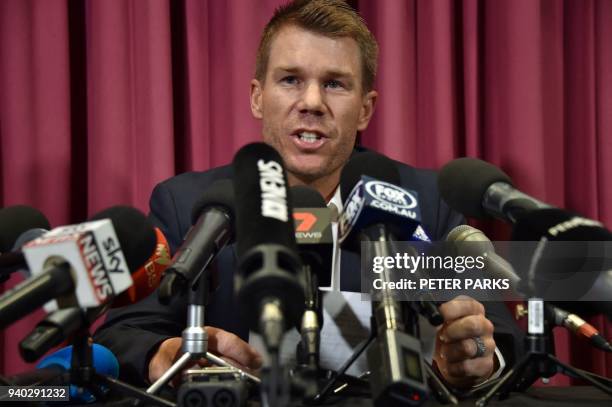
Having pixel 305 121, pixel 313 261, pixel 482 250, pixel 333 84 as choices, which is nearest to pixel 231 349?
pixel 313 261

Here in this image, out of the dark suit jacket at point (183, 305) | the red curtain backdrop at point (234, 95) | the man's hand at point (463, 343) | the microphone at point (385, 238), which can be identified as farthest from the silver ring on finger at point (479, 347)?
the red curtain backdrop at point (234, 95)

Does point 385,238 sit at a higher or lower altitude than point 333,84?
lower

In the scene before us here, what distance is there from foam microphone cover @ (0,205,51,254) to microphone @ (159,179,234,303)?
29 centimetres

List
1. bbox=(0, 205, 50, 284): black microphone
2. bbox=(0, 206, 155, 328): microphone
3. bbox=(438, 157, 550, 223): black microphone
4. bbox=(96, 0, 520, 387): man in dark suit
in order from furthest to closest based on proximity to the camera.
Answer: bbox=(96, 0, 520, 387): man in dark suit → bbox=(0, 205, 50, 284): black microphone → bbox=(438, 157, 550, 223): black microphone → bbox=(0, 206, 155, 328): microphone

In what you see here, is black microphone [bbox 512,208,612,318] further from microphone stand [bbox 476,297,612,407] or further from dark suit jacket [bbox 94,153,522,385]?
dark suit jacket [bbox 94,153,522,385]

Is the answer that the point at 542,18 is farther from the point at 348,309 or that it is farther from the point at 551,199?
the point at 348,309

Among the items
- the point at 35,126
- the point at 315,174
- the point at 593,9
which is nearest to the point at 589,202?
the point at 593,9

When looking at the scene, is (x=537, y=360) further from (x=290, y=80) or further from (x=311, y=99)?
(x=290, y=80)

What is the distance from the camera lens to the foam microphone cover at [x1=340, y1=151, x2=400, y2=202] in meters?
0.98

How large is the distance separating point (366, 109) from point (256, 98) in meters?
0.35

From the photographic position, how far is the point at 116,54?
79.8 inches

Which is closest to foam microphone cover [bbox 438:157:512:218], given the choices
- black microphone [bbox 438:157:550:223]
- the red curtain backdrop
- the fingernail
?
black microphone [bbox 438:157:550:223]

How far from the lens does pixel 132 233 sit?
846 millimetres

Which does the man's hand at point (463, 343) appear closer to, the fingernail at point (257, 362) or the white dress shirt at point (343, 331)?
the white dress shirt at point (343, 331)
